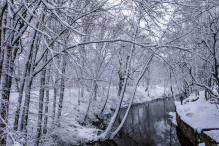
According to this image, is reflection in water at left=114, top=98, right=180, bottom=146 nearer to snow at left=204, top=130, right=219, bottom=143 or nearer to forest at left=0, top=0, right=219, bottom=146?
forest at left=0, top=0, right=219, bottom=146

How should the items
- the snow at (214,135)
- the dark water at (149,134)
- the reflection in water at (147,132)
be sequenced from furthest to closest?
the reflection in water at (147,132) < the dark water at (149,134) < the snow at (214,135)

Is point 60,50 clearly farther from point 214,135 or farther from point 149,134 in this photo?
point 149,134

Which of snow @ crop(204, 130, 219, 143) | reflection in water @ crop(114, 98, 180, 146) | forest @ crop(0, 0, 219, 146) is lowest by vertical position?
reflection in water @ crop(114, 98, 180, 146)

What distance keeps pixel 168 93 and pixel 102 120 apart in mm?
23917

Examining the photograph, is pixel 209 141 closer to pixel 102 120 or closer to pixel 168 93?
pixel 102 120

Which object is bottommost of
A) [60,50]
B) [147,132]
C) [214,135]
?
[147,132]

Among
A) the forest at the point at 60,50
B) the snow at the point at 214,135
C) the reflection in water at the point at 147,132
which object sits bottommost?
the reflection in water at the point at 147,132

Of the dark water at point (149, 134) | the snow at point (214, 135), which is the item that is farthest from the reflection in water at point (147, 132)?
the snow at point (214, 135)

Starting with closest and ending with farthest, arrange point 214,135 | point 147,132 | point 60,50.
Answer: point 60,50 → point 214,135 → point 147,132

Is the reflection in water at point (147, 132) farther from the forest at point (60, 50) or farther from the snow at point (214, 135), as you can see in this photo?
the snow at point (214, 135)

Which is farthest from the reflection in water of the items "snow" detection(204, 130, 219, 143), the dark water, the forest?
"snow" detection(204, 130, 219, 143)

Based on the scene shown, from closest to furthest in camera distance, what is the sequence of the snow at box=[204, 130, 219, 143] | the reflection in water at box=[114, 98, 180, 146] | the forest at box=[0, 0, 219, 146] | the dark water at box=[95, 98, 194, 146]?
the forest at box=[0, 0, 219, 146] < the snow at box=[204, 130, 219, 143] < the dark water at box=[95, 98, 194, 146] < the reflection in water at box=[114, 98, 180, 146]

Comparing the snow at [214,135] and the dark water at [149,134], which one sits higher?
the snow at [214,135]

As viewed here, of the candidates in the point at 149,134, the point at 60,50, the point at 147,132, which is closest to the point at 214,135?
the point at 149,134
